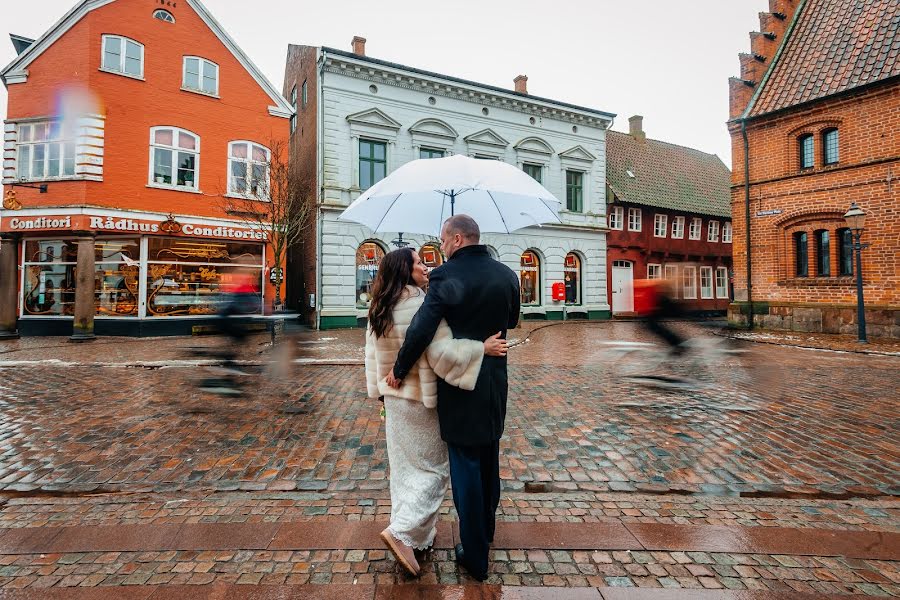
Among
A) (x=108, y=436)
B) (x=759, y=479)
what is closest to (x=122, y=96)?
(x=108, y=436)

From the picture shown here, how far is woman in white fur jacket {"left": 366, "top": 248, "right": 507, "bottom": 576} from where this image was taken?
2.50 meters

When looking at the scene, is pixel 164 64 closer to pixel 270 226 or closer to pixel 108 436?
pixel 270 226

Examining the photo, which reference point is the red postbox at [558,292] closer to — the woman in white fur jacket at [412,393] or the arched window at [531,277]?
the arched window at [531,277]

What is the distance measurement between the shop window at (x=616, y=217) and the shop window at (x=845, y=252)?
449 inches

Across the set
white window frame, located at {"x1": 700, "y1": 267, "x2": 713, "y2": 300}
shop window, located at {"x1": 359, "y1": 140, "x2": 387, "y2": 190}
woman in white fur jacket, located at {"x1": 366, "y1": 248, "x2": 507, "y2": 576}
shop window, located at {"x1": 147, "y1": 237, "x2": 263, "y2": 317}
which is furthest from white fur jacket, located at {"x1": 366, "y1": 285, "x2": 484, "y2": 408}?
white window frame, located at {"x1": 700, "y1": 267, "x2": 713, "y2": 300}

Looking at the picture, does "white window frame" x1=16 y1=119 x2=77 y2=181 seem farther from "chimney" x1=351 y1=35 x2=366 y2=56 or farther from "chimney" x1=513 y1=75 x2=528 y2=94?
"chimney" x1=513 y1=75 x2=528 y2=94

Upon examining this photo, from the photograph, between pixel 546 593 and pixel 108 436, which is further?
pixel 108 436

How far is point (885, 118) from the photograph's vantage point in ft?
48.5

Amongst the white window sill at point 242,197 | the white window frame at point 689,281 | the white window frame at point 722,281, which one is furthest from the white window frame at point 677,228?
the white window sill at point 242,197

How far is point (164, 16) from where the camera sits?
657 inches

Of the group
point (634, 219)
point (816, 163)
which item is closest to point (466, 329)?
point (816, 163)

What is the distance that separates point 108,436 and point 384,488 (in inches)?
129

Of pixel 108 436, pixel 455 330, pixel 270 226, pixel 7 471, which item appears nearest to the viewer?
pixel 455 330

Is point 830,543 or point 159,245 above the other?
point 159,245
